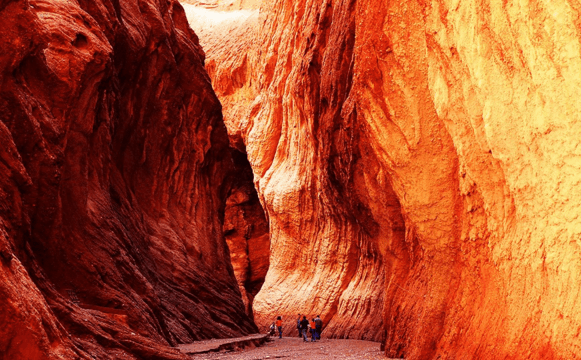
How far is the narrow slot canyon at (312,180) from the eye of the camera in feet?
28.0

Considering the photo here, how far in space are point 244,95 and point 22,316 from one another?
33.4 meters

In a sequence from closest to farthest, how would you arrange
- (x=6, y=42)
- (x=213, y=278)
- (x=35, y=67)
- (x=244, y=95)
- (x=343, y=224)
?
(x=6, y=42) < (x=35, y=67) < (x=213, y=278) < (x=343, y=224) < (x=244, y=95)

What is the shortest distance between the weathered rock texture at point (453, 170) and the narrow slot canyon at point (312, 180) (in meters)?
0.04

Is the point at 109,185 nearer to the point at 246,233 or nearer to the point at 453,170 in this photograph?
the point at 453,170

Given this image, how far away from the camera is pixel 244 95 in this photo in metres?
40.5

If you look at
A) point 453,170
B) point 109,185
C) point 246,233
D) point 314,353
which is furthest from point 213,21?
point 453,170

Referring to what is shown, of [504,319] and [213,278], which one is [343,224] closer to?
[213,278]

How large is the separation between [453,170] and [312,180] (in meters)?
15.5

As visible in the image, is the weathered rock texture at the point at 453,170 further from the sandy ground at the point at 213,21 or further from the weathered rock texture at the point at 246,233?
the sandy ground at the point at 213,21

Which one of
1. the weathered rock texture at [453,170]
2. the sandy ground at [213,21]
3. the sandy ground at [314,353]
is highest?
the sandy ground at [213,21]

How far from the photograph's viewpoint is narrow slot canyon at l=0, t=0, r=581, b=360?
854cm

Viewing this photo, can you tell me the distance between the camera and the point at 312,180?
93.0 ft

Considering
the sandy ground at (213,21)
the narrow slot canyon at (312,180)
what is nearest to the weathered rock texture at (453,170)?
the narrow slot canyon at (312,180)

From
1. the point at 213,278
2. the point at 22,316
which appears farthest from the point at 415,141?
the point at 213,278
